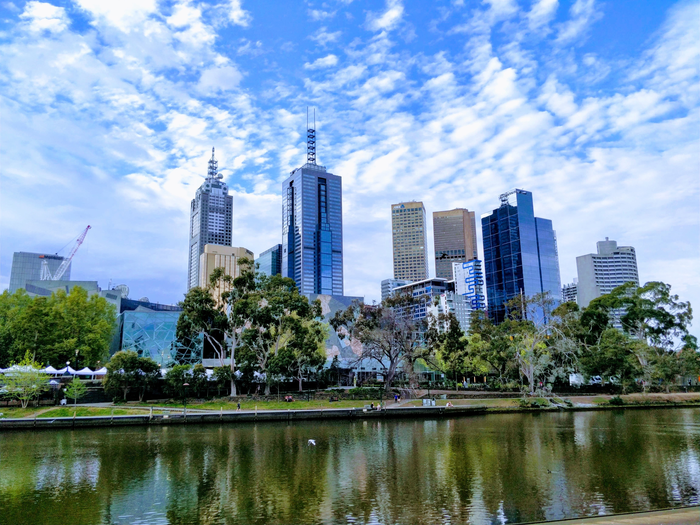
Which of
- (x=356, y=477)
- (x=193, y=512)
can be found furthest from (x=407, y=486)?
(x=193, y=512)

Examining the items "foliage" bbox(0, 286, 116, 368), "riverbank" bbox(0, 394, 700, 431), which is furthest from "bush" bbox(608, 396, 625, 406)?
"foliage" bbox(0, 286, 116, 368)

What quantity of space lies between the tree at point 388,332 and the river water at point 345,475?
74.0 feet

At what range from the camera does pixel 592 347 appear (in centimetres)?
7794

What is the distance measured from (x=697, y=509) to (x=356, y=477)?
46.9ft

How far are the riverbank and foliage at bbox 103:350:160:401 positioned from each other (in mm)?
5353

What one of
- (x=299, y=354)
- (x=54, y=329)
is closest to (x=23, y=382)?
(x=54, y=329)

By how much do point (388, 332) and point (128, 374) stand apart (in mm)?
31715

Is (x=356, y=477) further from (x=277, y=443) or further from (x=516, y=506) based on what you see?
(x=277, y=443)

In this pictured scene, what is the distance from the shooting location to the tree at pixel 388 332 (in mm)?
65250

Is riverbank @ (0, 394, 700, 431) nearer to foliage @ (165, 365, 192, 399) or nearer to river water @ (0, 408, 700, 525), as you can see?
river water @ (0, 408, 700, 525)

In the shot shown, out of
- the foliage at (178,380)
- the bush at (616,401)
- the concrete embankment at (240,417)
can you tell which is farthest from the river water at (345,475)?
the bush at (616,401)

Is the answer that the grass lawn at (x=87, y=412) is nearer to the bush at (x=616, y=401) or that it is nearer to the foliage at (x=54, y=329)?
the foliage at (x=54, y=329)

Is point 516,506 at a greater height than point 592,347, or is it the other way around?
point 592,347

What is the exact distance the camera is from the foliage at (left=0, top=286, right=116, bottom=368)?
63.8 m
